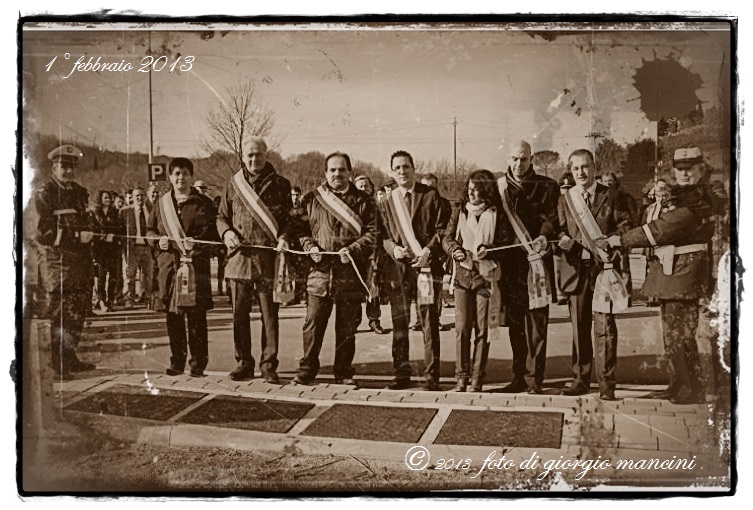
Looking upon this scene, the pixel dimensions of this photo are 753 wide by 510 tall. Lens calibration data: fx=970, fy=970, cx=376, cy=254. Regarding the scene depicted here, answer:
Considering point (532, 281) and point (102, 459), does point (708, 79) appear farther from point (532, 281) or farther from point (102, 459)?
point (102, 459)

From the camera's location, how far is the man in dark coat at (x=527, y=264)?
18.9 feet

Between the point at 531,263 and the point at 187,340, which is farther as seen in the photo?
the point at 187,340

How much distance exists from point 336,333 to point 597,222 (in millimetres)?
1687

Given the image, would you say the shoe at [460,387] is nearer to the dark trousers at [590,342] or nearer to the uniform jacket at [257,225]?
the dark trousers at [590,342]

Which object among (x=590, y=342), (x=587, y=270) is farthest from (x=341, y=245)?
(x=590, y=342)

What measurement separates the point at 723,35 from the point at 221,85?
301cm

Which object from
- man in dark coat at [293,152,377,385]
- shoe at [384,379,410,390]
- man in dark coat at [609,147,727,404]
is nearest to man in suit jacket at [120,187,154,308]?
man in dark coat at [293,152,377,385]

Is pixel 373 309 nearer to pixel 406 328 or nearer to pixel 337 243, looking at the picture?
pixel 406 328

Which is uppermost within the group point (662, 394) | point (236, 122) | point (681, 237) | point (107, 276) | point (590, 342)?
point (236, 122)

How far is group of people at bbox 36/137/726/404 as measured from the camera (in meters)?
5.75

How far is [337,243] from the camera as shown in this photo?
577 cm

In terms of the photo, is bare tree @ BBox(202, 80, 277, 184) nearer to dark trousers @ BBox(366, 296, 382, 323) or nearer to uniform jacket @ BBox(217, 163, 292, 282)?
uniform jacket @ BBox(217, 163, 292, 282)

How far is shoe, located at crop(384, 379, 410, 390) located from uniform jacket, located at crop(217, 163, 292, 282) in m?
0.95

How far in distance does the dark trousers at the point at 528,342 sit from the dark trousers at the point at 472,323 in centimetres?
16
